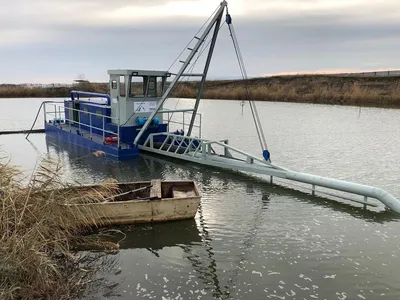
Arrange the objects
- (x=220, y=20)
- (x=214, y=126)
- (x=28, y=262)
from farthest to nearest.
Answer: (x=214, y=126) → (x=220, y=20) → (x=28, y=262)

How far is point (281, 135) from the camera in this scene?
1959 centimetres

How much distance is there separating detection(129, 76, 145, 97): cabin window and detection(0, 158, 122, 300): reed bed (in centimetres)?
816

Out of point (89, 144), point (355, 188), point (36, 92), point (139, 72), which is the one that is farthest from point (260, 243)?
point (36, 92)

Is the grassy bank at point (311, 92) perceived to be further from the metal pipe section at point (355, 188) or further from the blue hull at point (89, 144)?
the metal pipe section at point (355, 188)

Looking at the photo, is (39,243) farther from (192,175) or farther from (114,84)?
(114,84)

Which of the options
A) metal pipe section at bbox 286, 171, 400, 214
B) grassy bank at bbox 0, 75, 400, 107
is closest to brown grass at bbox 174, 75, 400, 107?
grassy bank at bbox 0, 75, 400, 107

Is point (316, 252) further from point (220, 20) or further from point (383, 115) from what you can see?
point (383, 115)

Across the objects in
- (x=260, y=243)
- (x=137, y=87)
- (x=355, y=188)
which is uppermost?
(x=137, y=87)

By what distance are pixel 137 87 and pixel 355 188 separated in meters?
9.24

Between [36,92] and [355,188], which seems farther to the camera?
[36,92]

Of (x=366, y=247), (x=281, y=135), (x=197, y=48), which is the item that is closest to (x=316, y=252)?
(x=366, y=247)

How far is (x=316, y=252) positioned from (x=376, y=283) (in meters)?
1.12

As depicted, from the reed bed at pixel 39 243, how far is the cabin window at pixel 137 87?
816 cm

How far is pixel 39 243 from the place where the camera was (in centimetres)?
503
